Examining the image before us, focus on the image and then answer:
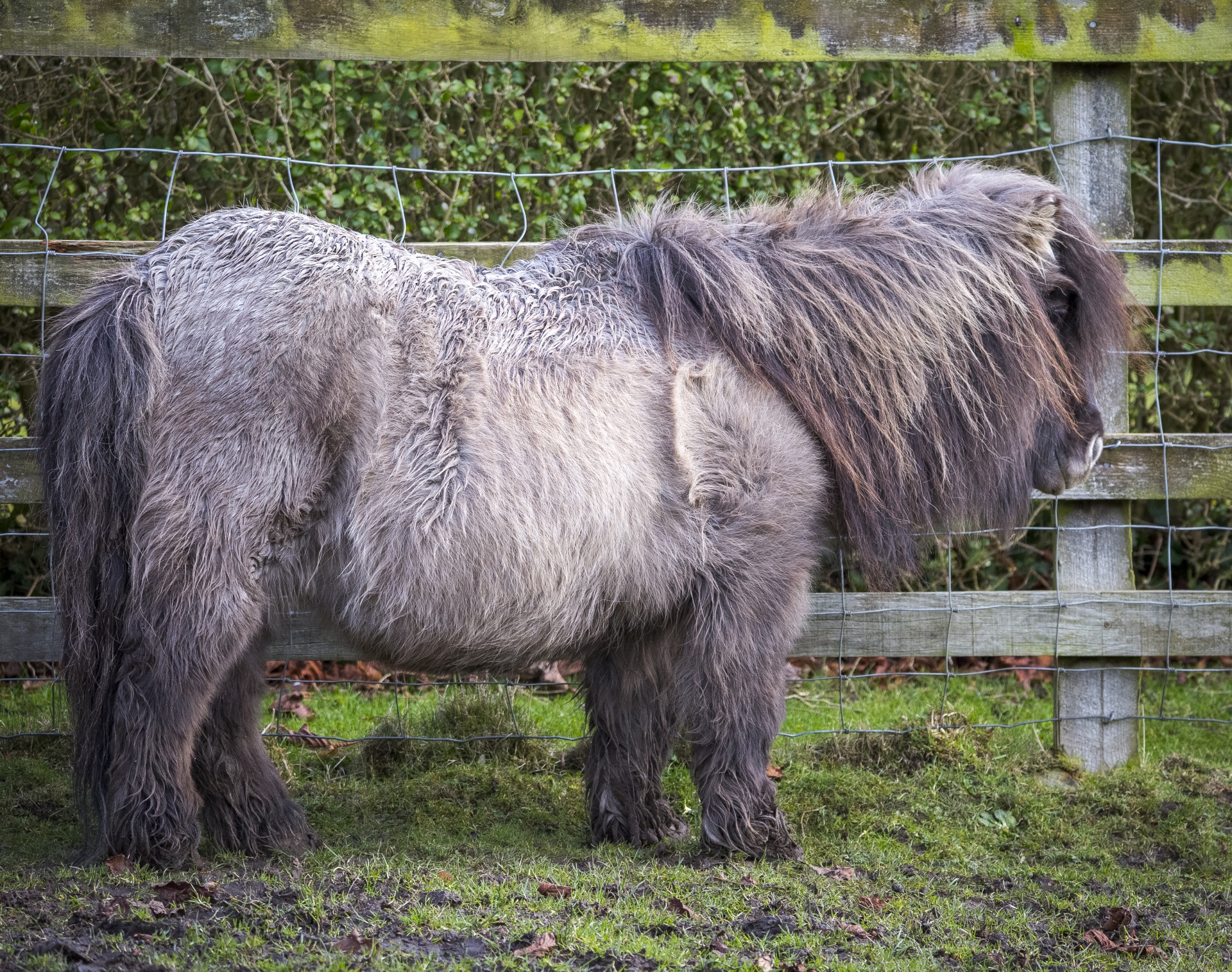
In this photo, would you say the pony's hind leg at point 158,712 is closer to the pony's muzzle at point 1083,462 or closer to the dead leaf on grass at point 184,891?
the dead leaf on grass at point 184,891

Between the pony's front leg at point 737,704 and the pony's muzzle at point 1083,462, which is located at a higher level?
the pony's muzzle at point 1083,462

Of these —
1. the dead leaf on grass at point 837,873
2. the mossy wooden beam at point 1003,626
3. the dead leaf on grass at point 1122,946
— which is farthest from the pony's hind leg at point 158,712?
the dead leaf on grass at point 1122,946

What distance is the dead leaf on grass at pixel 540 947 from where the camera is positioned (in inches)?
104

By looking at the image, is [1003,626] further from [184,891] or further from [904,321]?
[184,891]

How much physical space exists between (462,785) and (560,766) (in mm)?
467

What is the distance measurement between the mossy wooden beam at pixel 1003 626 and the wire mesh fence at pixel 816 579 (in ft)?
0.04

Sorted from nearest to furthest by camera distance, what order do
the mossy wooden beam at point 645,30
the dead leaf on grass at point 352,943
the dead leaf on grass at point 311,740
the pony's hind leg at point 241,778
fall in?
the dead leaf on grass at point 352,943 → the pony's hind leg at point 241,778 → the mossy wooden beam at point 645,30 → the dead leaf on grass at point 311,740

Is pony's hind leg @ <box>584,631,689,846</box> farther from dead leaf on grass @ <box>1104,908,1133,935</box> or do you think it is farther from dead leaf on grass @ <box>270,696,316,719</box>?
dead leaf on grass @ <box>270,696,316,719</box>

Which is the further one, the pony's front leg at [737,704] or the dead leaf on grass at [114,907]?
the pony's front leg at [737,704]

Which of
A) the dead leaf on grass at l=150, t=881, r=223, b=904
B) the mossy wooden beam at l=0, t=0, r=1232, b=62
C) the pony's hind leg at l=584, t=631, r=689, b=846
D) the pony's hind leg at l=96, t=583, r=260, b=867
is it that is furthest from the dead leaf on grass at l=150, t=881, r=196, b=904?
the mossy wooden beam at l=0, t=0, r=1232, b=62

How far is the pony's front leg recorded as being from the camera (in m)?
3.47

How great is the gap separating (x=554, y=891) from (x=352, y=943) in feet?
2.20

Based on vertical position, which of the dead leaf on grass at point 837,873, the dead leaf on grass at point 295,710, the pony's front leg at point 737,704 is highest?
the pony's front leg at point 737,704

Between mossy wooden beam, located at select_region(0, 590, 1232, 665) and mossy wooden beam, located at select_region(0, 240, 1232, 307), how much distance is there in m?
1.15
